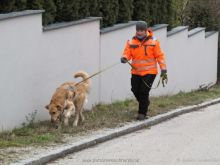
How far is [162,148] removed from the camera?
9523mm

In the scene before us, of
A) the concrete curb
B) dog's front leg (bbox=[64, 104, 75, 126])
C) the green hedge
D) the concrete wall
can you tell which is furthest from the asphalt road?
the green hedge

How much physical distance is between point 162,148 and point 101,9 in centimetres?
553

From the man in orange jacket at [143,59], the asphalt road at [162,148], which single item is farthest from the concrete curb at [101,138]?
the man in orange jacket at [143,59]

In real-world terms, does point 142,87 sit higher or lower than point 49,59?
lower

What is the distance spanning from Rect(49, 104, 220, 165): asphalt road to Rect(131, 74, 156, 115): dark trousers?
0.48 metres

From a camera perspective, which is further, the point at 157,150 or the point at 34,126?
the point at 34,126

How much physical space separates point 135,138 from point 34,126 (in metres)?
1.71

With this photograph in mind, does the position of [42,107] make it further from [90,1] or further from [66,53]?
[90,1]

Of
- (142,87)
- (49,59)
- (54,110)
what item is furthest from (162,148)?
(49,59)

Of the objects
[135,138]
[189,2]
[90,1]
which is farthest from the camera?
[189,2]

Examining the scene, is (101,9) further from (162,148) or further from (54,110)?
(162,148)

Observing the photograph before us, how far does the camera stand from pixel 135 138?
10.5 m

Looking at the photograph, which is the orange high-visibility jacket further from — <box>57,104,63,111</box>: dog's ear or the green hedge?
<box>57,104,63,111</box>: dog's ear

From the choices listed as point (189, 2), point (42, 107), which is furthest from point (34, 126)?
point (189, 2)
